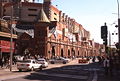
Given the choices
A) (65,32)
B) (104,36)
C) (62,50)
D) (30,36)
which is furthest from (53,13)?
(104,36)

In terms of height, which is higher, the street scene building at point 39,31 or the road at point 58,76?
the street scene building at point 39,31

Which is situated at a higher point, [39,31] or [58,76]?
[39,31]

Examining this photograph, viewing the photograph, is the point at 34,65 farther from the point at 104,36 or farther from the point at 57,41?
the point at 57,41

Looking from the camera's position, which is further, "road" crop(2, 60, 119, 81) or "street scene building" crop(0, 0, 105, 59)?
"street scene building" crop(0, 0, 105, 59)

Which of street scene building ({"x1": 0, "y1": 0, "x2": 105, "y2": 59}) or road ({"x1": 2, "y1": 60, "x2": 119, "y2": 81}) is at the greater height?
street scene building ({"x1": 0, "y1": 0, "x2": 105, "y2": 59})

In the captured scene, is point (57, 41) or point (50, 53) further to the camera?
point (57, 41)

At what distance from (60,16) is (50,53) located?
138ft

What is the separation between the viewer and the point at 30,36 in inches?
3529

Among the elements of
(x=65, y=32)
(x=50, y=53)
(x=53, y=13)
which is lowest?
(x=50, y=53)

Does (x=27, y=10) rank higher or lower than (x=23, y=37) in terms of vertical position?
higher

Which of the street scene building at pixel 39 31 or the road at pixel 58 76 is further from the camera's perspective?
the street scene building at pixel 39 31

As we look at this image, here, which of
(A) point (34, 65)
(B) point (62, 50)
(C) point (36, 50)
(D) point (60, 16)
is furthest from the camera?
(D) point (60, 16)

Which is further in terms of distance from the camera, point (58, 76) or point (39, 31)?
point (39, 31)

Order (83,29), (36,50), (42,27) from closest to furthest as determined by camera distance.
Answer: (36,50)
(42,27)
(83,29)
